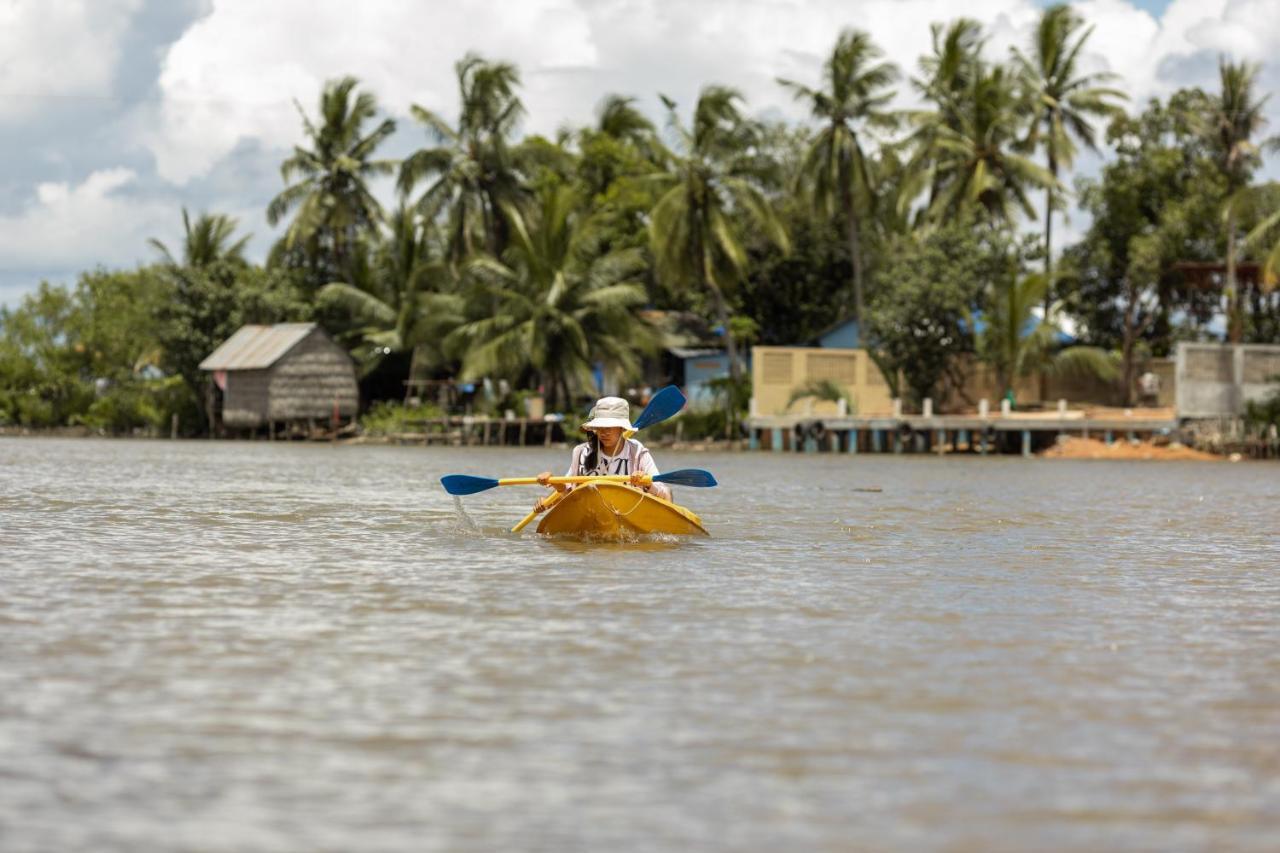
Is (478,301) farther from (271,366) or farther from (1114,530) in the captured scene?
(1114,530)

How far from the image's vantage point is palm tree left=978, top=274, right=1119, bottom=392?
124ft

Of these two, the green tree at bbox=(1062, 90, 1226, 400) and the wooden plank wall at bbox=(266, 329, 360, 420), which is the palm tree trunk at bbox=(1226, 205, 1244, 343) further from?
the wooden plank wall at bbox=(266, 329, 360, 420)

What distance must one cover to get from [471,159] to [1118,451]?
21.0 metres

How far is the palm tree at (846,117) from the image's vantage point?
44562 millimetres

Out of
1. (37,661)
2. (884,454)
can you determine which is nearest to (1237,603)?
(37,661)

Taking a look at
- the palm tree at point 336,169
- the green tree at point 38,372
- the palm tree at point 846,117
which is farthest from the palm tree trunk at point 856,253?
the green tree at point 38,372

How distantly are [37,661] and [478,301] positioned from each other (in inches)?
1525

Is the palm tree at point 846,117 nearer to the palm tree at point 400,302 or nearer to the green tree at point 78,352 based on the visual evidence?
the palm tree at point 400,302

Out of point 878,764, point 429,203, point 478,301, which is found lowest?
point 878,764

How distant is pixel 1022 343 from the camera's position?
3847 cm

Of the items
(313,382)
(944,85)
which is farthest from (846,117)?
(313,382)

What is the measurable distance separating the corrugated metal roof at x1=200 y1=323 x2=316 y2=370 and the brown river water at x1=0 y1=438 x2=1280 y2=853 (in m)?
36.8

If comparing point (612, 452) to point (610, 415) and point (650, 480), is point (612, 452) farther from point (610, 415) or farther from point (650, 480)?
point (650, 480)

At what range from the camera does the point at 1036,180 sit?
1714 inches
